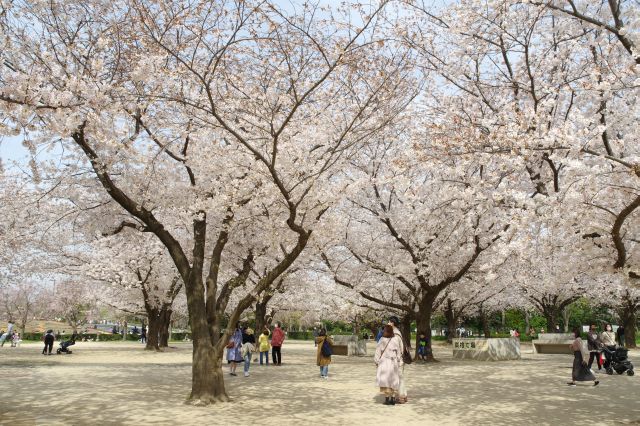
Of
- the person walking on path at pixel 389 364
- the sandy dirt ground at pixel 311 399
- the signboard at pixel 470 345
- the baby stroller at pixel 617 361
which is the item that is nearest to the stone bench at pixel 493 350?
the signboard at pixel 470 345

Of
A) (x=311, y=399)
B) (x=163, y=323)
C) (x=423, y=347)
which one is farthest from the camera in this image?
(x=163, y=323)

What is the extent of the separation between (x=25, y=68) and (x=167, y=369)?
1221 cm

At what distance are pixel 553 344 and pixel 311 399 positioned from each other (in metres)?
21.8

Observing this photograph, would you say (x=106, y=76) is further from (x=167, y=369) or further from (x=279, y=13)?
(x=167, y=369)

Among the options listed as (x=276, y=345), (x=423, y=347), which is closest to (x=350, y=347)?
(x=423, y=347)

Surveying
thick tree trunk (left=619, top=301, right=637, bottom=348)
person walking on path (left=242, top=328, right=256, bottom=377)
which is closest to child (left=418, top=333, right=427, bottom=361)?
person walking on path (left=242, top=328, right=256, bottom=377)

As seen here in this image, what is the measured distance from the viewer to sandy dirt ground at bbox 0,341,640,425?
820 centimetres

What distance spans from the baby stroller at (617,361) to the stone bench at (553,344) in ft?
41.9

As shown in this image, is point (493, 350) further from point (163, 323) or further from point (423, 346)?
point (163, 323)

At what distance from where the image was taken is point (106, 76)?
8367mm

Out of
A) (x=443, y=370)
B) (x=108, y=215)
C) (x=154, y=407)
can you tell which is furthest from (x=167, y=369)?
(x=443, y=370)

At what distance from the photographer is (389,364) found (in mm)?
9781

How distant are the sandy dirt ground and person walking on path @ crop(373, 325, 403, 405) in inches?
12.4

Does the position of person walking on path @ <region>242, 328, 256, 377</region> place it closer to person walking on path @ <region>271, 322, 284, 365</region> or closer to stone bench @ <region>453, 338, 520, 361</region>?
person walking on path @ <region>271, 322, 284, 365</region>
